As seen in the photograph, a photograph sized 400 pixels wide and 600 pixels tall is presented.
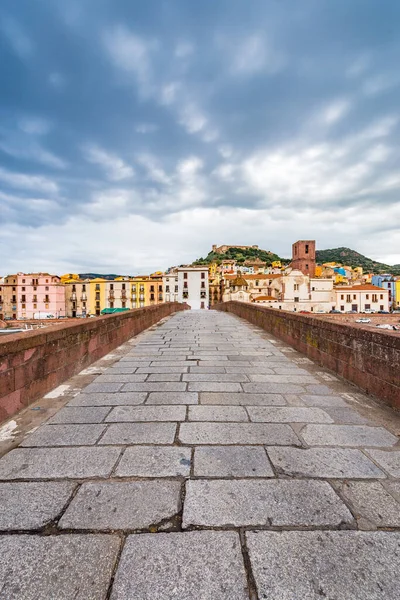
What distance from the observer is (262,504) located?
1700 millimetres

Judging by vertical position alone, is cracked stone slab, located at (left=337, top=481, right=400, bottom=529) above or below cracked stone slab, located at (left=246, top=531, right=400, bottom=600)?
below

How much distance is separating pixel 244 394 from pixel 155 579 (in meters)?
2.51

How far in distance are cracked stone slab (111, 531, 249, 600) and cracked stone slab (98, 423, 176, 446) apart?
3.28ft

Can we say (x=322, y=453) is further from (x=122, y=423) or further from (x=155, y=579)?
(x=122, y=423)

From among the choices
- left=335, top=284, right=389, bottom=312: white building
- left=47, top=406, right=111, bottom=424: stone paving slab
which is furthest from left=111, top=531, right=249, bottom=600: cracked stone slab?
left=335, top=284, right=389, bottom=312: white building

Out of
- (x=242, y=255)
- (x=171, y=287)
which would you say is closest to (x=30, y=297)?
(x=171, y=287)

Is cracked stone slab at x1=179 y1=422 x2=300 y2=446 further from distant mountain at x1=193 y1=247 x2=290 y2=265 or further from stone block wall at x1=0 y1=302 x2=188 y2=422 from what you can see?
distant mountain at x1=193 y1=247 x2=290 y2=265

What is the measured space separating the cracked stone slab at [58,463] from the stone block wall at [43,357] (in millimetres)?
888

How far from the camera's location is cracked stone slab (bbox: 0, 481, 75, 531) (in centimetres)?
156

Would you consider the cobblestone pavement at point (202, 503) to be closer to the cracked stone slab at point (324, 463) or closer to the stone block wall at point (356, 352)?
the cracked stone slab at point (324, 463)

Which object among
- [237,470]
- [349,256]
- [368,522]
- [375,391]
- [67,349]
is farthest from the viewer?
[349,256]

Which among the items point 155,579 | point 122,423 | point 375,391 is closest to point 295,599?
point 155,579

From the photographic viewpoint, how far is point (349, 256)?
154m

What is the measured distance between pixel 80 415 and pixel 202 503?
1836 mm
